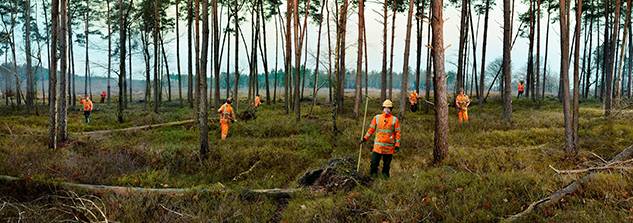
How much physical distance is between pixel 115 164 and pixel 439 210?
7804 millimetres

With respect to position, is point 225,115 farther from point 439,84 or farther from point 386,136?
point 439,84

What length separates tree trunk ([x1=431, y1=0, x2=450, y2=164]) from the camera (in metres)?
8.36

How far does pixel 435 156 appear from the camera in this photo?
873 cm

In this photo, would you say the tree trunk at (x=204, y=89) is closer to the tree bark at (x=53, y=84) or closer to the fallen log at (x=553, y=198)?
the tree bark at (x=53, y=84)

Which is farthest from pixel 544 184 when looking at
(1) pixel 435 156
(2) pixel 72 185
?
(2) pixel 72 185

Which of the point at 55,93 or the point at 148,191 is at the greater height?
the point at 55,93

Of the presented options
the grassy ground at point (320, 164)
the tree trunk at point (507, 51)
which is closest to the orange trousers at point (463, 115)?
the grassy ground at point (320, 164)

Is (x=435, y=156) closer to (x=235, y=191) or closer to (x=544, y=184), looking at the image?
(x=544, y=184)

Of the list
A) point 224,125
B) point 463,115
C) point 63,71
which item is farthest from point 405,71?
point 63,71

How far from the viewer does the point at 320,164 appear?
933 centimetres

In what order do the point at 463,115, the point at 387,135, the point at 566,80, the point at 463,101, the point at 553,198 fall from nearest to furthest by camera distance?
the point at 553,198
the point at 387,135
the point at 566,80
the point at 463,101
the point at 463,115

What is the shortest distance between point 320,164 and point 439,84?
3405mm

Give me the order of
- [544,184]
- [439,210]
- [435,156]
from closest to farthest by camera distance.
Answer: [439,210], [544,184], [435,156]

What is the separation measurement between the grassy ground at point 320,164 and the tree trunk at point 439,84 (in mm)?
428
